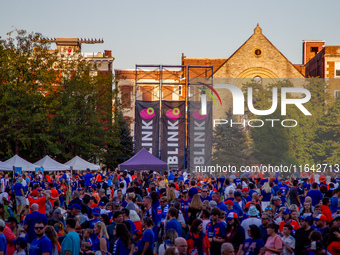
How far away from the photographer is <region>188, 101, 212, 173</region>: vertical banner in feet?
116

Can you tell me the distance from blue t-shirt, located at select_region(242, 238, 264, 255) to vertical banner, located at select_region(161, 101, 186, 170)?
87.1 ft

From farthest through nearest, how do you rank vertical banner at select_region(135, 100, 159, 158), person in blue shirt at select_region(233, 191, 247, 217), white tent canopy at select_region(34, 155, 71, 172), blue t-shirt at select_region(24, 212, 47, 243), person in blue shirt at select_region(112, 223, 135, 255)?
1. vertical banner at select_region(135, 100, 159, 158)
2. white tent canopy at select_region(34, 155, 71, 172)
3. person in blue shirt at select_region(233, 191, 247, 217)
4. blue t-shirt at select_region(24, 212, 47, 243)
5. person in blue shirt at select_region(112, 223, 135, 255)

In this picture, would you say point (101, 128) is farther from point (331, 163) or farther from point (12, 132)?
point (331, 163)

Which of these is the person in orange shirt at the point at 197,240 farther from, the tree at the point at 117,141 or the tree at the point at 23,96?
the tree at the point at 117,141

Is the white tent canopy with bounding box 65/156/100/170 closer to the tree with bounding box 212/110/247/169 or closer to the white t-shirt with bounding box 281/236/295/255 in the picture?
the tree with bounding box 212/110/247/169

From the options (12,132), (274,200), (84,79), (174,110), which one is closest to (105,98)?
(84,79)

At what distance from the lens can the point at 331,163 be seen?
40.6 m

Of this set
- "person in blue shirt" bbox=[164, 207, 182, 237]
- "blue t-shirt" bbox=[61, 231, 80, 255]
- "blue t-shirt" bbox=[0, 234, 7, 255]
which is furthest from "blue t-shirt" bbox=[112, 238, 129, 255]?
"blue t-shirt" bbox=[0, 234, 7, 255]

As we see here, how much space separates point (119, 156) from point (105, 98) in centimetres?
637

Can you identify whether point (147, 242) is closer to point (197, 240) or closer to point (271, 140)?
point (197, 240)

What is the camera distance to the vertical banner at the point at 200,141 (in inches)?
1395

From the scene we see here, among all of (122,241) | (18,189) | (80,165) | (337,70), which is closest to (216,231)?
(122,241)

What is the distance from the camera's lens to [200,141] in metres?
35.5

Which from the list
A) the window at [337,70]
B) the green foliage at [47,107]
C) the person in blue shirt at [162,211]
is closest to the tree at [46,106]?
the green foliage at [47,107]
